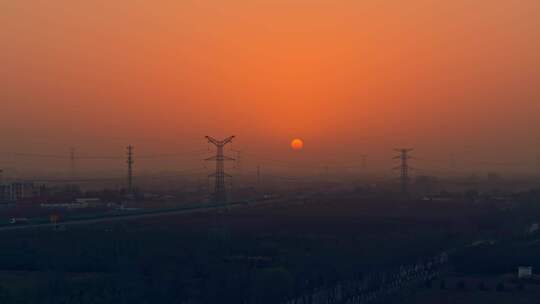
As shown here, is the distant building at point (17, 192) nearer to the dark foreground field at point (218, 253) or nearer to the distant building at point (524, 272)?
the dark foreground field at point (218, 253)

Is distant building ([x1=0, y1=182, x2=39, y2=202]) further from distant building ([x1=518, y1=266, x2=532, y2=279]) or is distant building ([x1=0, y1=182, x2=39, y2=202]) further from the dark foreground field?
distant building ([x1=518, y1=266, x2=532, y2=279])

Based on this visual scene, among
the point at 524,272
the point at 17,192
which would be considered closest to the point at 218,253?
the point at 524,272

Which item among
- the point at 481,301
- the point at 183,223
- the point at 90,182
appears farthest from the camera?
the point at 90,182

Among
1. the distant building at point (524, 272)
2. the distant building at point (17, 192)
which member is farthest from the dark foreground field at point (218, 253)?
the distant building at point (17, 192)

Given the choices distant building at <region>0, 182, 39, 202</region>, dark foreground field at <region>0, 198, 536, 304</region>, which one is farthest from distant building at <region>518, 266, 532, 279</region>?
distant building at <region>0, 182, 39, 202</region>

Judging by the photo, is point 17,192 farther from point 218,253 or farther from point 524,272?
point 524,272

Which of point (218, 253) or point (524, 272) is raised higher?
point (218, 253)

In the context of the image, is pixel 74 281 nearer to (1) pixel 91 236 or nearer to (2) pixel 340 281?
(2) pixel 340 281

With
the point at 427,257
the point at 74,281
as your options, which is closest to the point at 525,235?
the point at 427,257
